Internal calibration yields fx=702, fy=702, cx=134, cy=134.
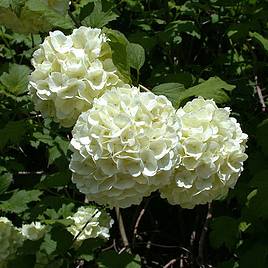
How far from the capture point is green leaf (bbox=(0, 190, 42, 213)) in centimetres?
298

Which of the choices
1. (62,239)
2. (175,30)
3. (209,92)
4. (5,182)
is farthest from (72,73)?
(175,30)

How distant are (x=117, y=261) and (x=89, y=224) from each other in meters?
0.58

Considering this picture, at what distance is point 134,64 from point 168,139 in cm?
43

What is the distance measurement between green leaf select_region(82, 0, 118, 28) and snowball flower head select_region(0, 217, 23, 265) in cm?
92

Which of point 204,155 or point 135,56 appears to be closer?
point 204,155

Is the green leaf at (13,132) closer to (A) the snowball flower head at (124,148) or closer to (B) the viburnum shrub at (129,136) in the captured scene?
(B) the viburnum shrub at (129,136)

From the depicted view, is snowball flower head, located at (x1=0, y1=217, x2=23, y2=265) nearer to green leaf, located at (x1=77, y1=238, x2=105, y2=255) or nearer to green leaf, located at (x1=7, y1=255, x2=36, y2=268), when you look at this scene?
green leaf, located at (x1=7, y1=255, x2=36, y2=268)

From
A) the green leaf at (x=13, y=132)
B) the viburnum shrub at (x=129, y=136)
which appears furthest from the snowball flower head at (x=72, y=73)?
the green leaf at (x=13, y=132)

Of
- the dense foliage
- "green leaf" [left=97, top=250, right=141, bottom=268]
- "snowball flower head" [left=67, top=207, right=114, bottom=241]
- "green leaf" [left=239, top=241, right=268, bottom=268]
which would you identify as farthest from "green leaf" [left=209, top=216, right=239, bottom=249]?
"snowball flower head" [left=67, top=207, right=114, bottom=241]

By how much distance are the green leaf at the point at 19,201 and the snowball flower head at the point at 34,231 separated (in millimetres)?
80

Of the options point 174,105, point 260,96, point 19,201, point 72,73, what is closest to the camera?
point 72,73

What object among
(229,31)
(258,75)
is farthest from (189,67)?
(258,75)

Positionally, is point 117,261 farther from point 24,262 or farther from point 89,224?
point 89,224

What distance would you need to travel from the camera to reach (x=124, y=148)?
1.94 m
